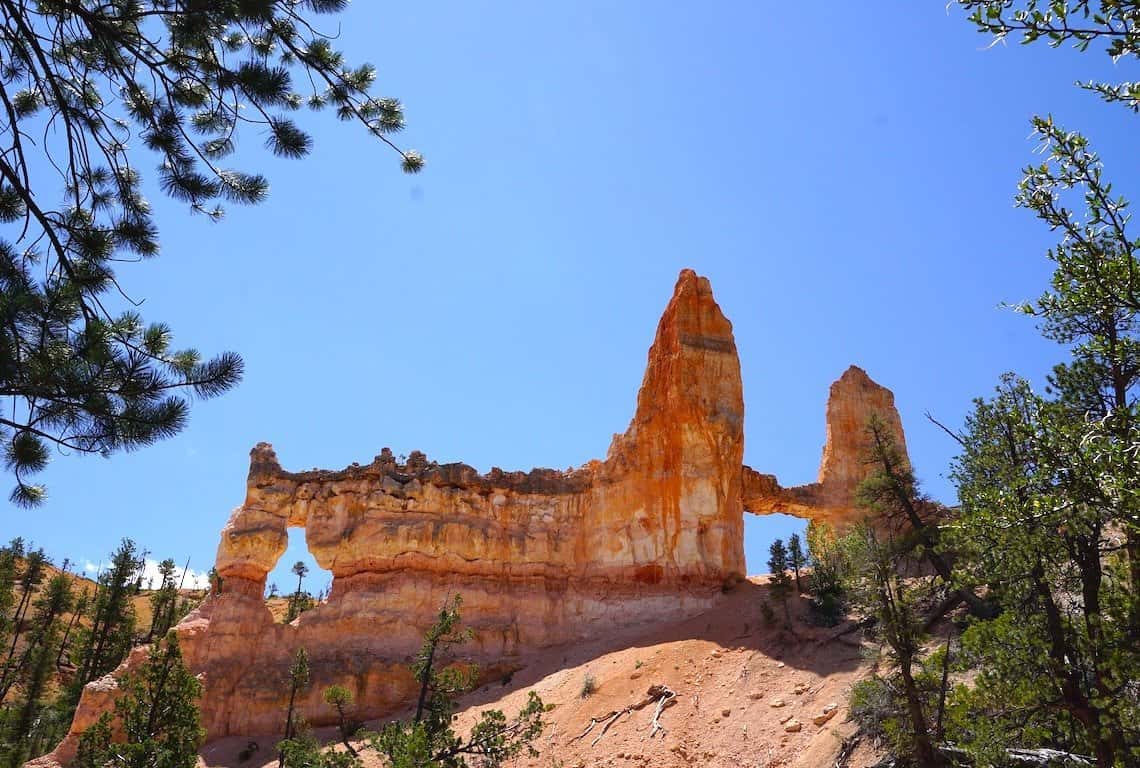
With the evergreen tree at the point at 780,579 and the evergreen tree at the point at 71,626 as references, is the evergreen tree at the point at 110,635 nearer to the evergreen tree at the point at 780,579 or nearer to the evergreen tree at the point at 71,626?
the evergreen tree at the point at 71,626

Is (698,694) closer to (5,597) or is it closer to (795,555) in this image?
(795,555)

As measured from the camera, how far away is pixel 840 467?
38.3 meters

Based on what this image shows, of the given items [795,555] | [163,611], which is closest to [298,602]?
[163,611]

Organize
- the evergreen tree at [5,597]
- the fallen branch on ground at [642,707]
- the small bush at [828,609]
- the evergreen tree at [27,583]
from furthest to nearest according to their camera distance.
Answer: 1. the evergreen tree at [27,583]
2. the evergreen tree at [5,597]
3. the small bush at [828,609]
4. the fallen branch on ground at [642,707]

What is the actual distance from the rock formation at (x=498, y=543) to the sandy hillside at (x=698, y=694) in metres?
1.72

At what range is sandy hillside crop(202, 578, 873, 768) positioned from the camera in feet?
66.6

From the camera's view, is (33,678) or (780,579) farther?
(33,678)

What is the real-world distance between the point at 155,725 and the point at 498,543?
57.2 feet

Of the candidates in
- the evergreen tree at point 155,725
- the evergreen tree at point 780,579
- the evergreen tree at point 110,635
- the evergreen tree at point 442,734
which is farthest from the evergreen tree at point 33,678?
the evergreen tree at point 780,579

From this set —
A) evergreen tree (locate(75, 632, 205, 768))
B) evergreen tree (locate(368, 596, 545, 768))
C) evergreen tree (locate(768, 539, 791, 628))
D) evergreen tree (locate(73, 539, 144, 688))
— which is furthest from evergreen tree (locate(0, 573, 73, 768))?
evergreen tree (locate(768, 539, 791, 628))

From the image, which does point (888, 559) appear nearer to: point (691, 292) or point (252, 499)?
point (691, 292)

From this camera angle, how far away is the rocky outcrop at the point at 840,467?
36375 millimetres

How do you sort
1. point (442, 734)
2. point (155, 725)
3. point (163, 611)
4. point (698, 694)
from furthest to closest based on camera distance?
point (163, 611) < point (698, 694) < point (155, 725) < point (442, 734)

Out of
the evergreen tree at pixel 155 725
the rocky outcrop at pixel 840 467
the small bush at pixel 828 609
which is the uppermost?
the rocky outcrop at pixel 840 467
